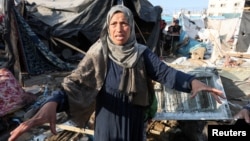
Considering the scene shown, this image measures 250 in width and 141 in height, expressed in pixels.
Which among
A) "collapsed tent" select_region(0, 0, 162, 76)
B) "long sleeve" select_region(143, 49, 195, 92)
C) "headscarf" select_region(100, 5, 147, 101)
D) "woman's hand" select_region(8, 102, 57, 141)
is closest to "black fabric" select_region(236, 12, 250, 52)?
"collapsed tent" select_region(0, 0, 162, 76)

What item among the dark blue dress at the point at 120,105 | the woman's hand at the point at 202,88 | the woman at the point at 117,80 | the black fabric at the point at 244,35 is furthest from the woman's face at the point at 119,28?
the black fabric at the point at 244,35

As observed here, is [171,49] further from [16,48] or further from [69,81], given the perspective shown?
[69,81]

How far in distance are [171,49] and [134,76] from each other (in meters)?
8.16

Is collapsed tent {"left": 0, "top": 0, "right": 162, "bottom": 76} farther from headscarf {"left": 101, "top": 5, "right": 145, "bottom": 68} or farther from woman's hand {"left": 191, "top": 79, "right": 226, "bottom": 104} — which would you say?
woman's hand {"left": 191, "top": 79, "right": 226, "bottom": 104}

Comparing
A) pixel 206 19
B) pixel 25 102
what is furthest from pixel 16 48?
pixel 206 19

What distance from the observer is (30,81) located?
607 cm

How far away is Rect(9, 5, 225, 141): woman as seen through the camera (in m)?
1.77

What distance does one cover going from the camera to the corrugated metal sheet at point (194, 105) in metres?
3.18

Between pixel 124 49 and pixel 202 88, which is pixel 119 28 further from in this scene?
pixel 202 88

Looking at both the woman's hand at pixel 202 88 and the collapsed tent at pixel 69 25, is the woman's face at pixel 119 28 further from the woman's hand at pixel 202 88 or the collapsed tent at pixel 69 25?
the collapsed tent at pixel 69 25

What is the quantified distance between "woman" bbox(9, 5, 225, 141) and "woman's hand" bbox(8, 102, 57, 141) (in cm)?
9

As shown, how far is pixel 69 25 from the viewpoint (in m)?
7.77

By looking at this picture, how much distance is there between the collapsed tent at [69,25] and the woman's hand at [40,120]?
5162mm

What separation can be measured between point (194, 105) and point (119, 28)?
206 cm
